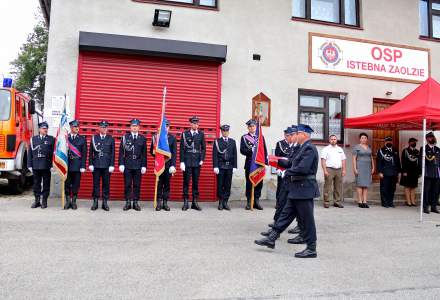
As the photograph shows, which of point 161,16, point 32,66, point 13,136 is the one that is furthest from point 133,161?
point 32,66

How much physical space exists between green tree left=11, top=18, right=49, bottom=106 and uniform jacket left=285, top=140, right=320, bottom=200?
111 feet

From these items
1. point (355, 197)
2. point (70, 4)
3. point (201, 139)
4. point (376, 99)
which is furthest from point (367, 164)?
point (70, 4)

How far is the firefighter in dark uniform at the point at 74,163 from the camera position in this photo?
8.81m

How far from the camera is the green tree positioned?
117 feet

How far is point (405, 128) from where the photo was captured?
11938 millimetres

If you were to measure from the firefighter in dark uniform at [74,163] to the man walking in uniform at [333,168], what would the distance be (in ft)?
19.7

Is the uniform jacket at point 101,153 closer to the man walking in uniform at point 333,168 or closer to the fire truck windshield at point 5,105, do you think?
the fire truck windshield at point 5,105

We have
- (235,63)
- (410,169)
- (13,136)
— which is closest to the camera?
(13,136)

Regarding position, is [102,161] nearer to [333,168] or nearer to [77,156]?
[77,156]

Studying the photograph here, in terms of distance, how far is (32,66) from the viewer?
35562 mm

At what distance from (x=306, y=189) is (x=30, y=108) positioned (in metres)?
9.12

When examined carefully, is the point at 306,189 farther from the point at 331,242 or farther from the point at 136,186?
the point at 136,186

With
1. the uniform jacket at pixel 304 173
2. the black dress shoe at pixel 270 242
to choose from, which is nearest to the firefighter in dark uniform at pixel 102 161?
the black dress shoe at pixel 270 242

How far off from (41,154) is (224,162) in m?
4.02
